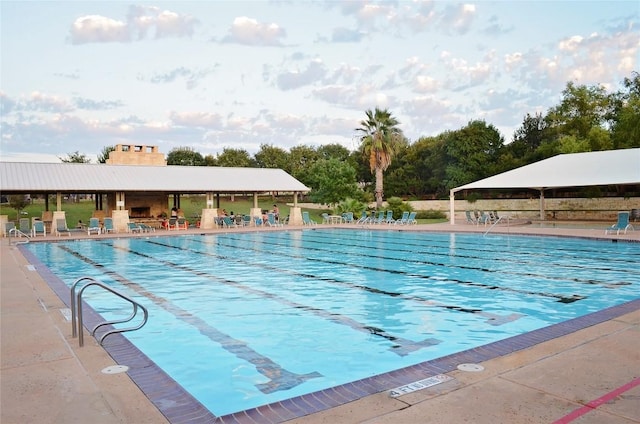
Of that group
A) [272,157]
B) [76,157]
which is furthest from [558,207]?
[76,157]

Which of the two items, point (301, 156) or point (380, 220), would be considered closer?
point (380, 220)

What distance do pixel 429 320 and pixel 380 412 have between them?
4074 millimetres

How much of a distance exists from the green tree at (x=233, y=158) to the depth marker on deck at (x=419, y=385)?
56394 millimetres

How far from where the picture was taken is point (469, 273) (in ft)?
39.7

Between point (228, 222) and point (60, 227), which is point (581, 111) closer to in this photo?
point (228, 222)

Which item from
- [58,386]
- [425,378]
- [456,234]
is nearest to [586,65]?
[456,234]

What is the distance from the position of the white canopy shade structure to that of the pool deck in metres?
18.8

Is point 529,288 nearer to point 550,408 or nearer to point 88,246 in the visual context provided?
point 550,408

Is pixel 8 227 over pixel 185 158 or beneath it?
beneath

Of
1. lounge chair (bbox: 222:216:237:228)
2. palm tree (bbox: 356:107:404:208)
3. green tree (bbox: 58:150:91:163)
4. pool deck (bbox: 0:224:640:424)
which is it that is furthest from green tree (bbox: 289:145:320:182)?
pool deck (bbox: 0:224:640:424)

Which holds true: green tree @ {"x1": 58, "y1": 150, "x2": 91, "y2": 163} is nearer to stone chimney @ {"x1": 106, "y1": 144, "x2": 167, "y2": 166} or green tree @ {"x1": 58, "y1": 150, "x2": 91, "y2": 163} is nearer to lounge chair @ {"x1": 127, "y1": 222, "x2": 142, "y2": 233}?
stone chimney @ {"x1": 106, "y1": 144, "x2": 167, "y2": 166}

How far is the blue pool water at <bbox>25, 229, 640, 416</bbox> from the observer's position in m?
5.70

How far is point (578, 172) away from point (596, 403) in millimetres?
23331

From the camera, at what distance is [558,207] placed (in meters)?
→ 33.1
